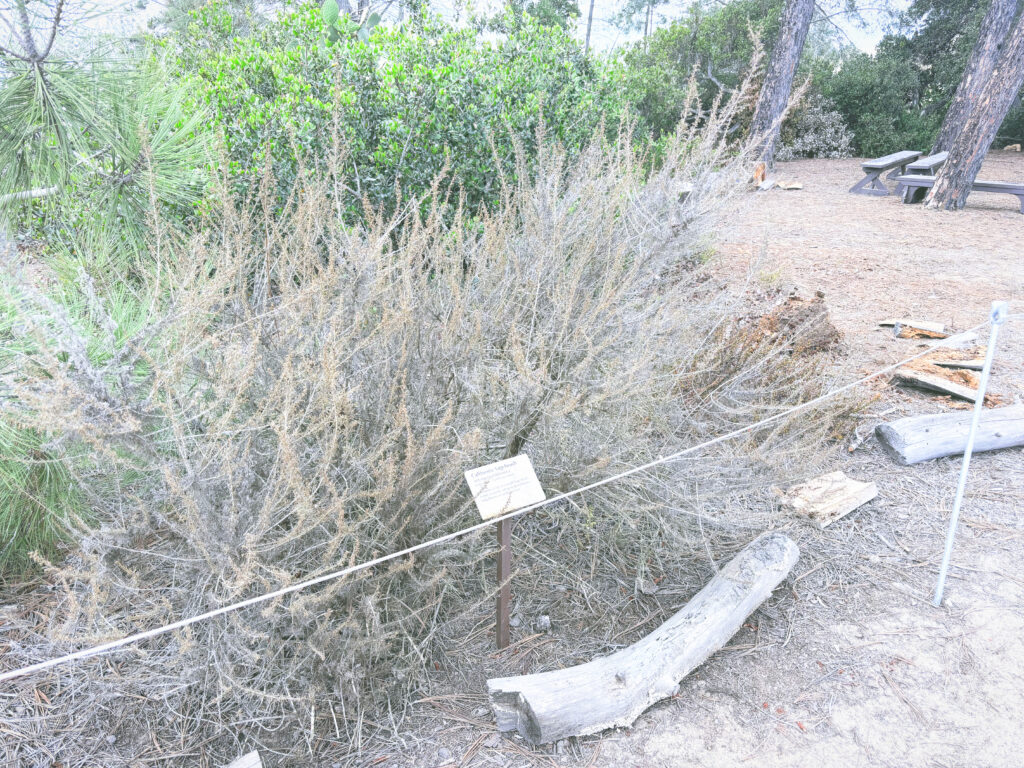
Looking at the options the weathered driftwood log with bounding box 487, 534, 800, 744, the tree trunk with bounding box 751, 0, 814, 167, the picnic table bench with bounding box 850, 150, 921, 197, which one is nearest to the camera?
the weathered driftwood log with bounding box 487, 534, 800, 744

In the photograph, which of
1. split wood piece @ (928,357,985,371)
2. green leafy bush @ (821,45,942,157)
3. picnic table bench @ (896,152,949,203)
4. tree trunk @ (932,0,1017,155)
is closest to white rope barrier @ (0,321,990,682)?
split wood piece @ (928,357,985,371)

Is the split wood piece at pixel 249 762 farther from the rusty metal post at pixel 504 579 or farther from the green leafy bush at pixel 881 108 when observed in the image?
the green leafy bush at pixel 881 108

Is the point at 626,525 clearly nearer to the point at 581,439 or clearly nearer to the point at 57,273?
the point at 581,439

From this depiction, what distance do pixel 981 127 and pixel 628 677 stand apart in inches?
377

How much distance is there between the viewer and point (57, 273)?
9.11ft

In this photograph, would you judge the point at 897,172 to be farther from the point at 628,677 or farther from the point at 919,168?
the point at 628,677

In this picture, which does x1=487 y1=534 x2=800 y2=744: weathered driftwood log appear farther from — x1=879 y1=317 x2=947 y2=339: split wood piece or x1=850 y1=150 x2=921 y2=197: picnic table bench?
x1=850 y1=150 x2=921 y2=197: picnic table bench

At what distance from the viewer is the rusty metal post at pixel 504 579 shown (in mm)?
2049

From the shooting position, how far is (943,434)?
3.36 meters

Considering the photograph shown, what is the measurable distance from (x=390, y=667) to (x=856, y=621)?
5.39ft

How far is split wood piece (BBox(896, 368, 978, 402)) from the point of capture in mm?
3832

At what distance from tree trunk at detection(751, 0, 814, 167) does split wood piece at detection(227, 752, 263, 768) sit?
10.0m

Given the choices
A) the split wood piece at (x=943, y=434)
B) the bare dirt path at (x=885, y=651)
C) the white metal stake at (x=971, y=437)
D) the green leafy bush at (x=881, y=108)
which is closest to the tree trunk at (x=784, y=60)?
the green leafy bush at (x=881, y=108)

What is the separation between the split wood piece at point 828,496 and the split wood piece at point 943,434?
0.37 meters
